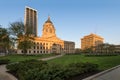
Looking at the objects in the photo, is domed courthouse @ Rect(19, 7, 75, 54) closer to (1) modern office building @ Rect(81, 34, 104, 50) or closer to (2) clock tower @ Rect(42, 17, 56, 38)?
(2) clock tower @ Rect(42, 17, 56, 38)

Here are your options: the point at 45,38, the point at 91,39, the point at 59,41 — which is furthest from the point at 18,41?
the point at 91,39

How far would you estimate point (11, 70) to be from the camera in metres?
15.9

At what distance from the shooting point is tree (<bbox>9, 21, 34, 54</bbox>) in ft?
196

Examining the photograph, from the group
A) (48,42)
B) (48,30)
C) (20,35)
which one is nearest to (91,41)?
(48,42)

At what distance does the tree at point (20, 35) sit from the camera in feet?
196

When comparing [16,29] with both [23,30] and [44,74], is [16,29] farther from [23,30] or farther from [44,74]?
[44,74]

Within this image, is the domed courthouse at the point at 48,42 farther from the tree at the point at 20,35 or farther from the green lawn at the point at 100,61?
the green lawn at the point at 100,61

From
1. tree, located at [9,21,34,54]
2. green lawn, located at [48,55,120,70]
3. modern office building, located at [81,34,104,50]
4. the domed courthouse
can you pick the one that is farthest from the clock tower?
green lawn, located at [48,55,120,70]

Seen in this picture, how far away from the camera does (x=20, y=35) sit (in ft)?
200

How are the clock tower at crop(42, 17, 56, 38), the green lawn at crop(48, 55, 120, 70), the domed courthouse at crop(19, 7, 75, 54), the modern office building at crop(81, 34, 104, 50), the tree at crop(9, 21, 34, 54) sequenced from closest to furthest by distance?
the green lawn at crop(48, 55, 120, 70)
the tree at crop(9, 21, 34, 54)
the domed courthouse at crop(19, 7, 75, 54)
the clock tower at crop(42, 17, 56, 38)
the modern office building at crop(81, 34, 104, 50)

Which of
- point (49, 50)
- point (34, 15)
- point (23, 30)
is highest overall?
point (34, 15)

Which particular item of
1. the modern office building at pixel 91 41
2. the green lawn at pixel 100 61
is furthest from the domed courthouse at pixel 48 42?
the green lawn at pixel 100 61

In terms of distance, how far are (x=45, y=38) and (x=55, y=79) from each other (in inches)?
5111

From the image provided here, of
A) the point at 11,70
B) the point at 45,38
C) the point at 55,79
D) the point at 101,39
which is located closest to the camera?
the point at 55,79
